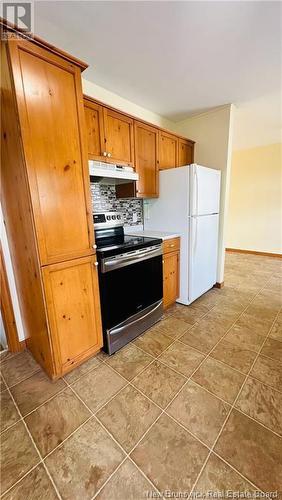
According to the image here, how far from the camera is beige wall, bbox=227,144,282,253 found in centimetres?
471

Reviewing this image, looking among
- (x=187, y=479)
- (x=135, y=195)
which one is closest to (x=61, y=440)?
(x=187, y=479)

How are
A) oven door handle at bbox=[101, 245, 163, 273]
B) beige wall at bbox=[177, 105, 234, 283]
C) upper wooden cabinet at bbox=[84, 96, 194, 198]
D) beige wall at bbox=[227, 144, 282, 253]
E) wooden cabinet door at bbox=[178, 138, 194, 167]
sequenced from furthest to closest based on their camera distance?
beige wall at bbox=[227, 144, 282, 253]
wooden cabinet door at bbox=[178, 138, 194, 167]
beige wall at bbox=[177, 105, 234, 283]
upper wooden cabinet at bbox=[84, 96, 194, 198]
oven door handle at bbox=[101, 245, 163, 273]

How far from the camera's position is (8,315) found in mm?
1862

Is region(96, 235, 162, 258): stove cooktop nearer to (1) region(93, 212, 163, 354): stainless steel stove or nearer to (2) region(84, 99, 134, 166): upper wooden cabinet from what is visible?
(1) region(93, 212, 163, 354): stainless steel stove

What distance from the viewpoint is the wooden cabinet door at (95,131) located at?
1830 mm

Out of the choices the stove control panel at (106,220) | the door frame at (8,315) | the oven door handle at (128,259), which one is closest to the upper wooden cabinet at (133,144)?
the stove control panel at (106,220)

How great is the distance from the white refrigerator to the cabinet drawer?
0.07 metres

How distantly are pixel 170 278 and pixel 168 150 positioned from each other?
1.65m

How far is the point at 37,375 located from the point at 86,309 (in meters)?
0.66

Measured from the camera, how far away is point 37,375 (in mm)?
1659

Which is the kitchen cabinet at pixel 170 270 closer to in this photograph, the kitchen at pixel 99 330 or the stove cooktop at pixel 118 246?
the kitchen at pixel 99 330

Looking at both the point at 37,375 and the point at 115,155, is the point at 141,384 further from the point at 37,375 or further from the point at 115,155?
the point at 115,155

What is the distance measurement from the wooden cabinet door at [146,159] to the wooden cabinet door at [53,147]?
95cm

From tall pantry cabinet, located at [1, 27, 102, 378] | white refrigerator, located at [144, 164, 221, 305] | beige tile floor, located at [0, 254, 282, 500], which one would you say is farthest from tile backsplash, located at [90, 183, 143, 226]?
beige tile floor, located at [0, 254, 282, 500]
